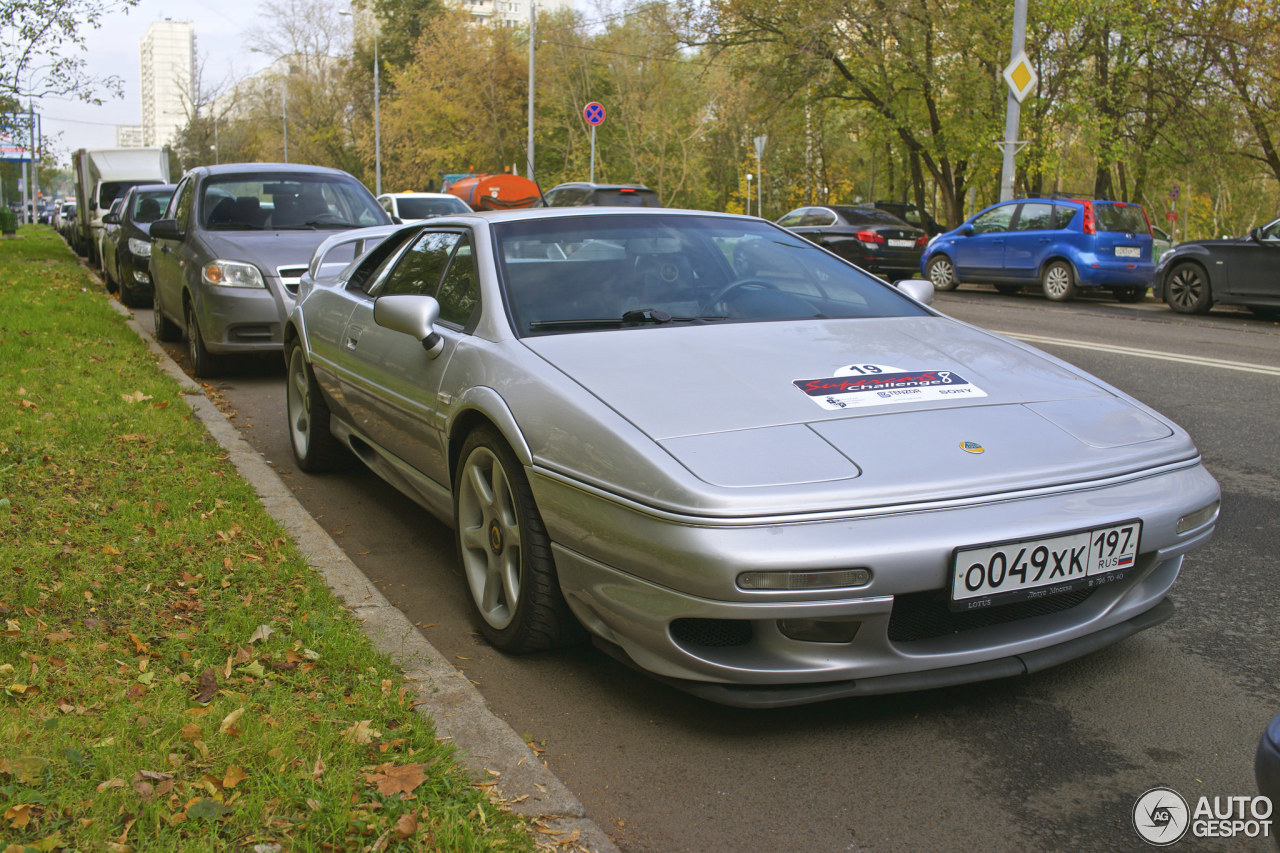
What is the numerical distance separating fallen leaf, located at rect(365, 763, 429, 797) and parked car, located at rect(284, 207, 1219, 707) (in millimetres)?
641

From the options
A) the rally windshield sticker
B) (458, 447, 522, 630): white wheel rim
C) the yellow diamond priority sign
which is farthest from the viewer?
the yellow diamond priority sign

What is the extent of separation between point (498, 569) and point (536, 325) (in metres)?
0.81

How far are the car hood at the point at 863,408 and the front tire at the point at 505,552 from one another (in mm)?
376

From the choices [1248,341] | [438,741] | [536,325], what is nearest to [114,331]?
[536,325]

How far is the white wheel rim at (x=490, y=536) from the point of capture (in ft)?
11.1

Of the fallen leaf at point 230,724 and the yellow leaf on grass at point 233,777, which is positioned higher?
the fallen leaf at point 230,724

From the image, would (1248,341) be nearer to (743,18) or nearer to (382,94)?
(743,18)

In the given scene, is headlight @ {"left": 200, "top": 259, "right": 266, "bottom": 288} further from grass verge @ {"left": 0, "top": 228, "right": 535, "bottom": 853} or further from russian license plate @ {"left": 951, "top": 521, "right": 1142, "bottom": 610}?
russian license plate @ {"left": 951, "top": 521, "right": 1142, "bottom": 610}

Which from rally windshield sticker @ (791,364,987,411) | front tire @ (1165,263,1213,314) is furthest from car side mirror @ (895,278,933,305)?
front tire @ (1165,263,1213,314)

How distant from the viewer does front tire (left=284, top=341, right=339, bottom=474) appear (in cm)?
563

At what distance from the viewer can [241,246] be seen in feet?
29.1

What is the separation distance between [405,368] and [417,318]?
37 centimetres

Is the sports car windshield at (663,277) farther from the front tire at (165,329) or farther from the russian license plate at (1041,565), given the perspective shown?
the front tire at (165,329)

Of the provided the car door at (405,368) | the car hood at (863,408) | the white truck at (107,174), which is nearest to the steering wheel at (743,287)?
the car hood at (863,408)
